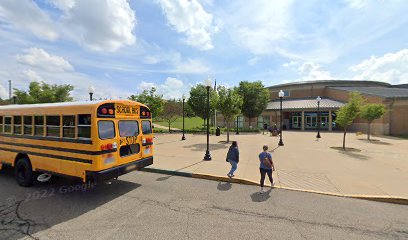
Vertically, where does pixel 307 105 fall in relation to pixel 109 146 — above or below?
above

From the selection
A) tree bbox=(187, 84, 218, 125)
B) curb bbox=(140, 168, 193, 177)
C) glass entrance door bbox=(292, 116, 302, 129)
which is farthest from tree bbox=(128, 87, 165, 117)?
glass entrance door bbox=(292, 116, 302, 129)

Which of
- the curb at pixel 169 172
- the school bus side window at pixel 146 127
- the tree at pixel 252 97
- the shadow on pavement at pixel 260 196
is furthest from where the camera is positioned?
the tree at pixel 252 97

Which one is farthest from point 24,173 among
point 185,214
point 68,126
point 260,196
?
point 260,196

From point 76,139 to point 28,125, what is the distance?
248 centimetres

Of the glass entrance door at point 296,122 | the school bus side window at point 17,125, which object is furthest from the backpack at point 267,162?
the glass entrance door at point 296,122

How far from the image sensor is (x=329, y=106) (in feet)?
104

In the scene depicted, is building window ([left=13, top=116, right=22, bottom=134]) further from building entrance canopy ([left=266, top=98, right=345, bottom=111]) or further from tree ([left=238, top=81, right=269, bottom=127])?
building entrance canopy ([left=266, top=98, right=345, bottom=111])

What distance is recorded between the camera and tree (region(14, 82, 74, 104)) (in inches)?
966

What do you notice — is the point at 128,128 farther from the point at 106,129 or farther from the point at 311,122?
the point at 311,122

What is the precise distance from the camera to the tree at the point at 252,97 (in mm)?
31234

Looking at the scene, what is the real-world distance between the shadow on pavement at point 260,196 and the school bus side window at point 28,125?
24.1 feet

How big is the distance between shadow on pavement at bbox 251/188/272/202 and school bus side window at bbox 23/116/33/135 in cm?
733

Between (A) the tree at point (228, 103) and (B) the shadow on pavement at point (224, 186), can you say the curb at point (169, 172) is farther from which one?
(A) the tree at point (228, 103)

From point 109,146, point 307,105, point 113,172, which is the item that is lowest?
point 113,172
